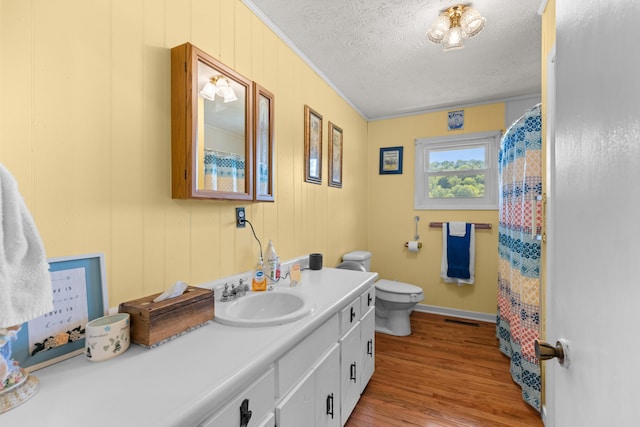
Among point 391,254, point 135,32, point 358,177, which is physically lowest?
point 391,254

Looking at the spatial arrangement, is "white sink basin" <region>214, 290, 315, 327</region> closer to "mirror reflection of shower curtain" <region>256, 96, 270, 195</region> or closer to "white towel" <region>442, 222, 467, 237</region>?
"mirror reflection of shower curtain" <region>256, 96, 270, 195</region>

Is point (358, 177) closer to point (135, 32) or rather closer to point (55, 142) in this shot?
point (135, 32)

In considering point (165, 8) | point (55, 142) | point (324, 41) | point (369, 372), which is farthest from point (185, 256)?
point (324, 41)

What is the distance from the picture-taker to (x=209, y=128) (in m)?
1.24

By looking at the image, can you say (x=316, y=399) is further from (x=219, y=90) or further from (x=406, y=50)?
(x=406, y=50)

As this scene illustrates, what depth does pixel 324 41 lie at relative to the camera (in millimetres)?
1918

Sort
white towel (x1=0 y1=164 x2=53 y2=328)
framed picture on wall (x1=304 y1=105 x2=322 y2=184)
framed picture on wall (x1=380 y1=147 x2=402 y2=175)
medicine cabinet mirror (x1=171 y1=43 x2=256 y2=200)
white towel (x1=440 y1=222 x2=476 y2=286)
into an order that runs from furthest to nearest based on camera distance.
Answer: framed picture on wall (x1=380 y1=147 x2=402 y2=175), white towel (x1=440 y1=222 x2=476 y2=286), framed picture on wall (x1=304 y1=105 x2=322 y2=184), medicine cabinet mirror (x1=171 y1=43 x2=256 y2=200), white towel (x1=0 y1=164 x2=53 y2=328)

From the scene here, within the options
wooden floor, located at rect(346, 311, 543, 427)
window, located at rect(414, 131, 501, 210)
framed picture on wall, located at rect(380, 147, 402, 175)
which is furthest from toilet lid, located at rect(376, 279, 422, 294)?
framed picture on wall, located at rect(380, 147, 402, 175)

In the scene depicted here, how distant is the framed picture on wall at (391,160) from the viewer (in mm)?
3340

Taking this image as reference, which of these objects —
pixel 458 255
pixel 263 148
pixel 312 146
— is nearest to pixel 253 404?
pixel 263 148

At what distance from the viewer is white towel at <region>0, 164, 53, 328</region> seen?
55cm

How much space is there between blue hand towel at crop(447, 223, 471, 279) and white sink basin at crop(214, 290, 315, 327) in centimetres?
225

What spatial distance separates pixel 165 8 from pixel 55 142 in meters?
A: 0.71

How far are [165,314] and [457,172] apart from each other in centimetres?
313
